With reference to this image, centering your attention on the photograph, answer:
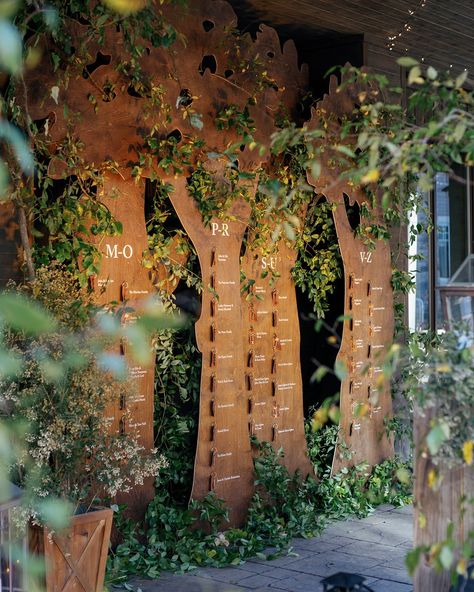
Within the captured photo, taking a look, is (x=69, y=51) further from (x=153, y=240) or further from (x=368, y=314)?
(x=368, y=314)

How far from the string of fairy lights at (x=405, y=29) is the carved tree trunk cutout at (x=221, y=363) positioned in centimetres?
198

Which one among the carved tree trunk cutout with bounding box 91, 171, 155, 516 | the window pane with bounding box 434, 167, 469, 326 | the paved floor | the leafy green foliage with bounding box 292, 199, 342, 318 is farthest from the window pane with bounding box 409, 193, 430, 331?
the carved tree trunk cutout with bounding box 91, 171, 155, 516

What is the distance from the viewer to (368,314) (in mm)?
6676

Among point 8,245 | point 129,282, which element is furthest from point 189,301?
point 8,245

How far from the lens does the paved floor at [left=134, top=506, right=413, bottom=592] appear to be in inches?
192

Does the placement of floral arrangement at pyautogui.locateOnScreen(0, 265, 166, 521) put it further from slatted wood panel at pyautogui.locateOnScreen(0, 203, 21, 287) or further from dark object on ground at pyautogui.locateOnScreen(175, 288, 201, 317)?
dark object on ground at pyautogui.locateOnScreen(175, 288, 201, 317)

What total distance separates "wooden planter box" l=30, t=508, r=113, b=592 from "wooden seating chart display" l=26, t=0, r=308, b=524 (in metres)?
0.98

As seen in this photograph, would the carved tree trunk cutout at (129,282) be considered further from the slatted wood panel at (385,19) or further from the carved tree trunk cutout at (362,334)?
the slatted wood panel at (385,19)

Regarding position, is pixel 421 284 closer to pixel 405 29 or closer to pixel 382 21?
pixel 405 29

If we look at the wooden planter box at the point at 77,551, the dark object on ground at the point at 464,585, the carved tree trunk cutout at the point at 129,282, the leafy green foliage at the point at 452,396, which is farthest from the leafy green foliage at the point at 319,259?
the leafy green foliage at the point at 452,396

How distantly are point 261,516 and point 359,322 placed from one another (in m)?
1.66

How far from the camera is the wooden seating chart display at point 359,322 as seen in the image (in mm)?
6449

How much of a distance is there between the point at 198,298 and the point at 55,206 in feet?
4.20

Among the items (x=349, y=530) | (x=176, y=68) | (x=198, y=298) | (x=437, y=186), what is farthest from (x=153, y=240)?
(x=437, y=186)
